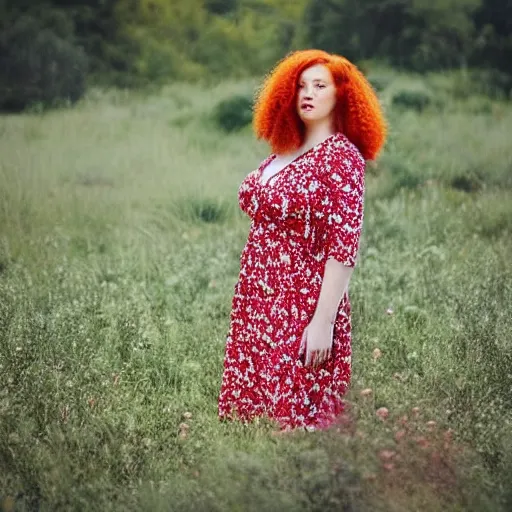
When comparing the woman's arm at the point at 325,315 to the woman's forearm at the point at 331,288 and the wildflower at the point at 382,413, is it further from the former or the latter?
the wildflower at the point at 382,413

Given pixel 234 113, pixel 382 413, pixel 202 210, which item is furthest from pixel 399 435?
pixel 234 113

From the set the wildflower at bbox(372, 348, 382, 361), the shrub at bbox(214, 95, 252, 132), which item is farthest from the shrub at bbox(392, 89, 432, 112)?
the wildflower at bbox(372, 348, 382, 361)

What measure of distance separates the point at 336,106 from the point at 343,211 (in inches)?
19.5

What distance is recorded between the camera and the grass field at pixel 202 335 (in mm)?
2529

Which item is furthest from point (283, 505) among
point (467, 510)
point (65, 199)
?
point (65, 199)

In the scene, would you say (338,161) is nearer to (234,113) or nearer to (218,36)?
(234,113)

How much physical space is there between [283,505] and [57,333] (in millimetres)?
1928

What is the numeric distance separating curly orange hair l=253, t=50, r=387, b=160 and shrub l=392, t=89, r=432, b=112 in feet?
23.5

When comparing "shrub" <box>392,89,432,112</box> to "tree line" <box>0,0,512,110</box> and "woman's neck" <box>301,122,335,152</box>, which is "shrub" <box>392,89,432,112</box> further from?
"woman's neck" <box>301,122,335,152</box>

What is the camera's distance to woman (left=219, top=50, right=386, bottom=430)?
9.08 feet

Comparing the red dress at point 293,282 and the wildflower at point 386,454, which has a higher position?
the red dress at point 293,282

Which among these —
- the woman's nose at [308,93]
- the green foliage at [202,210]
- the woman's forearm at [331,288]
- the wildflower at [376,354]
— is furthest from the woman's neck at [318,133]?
the green foliage at [202,210]

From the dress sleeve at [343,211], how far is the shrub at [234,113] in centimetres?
655

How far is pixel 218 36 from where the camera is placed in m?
9.78
